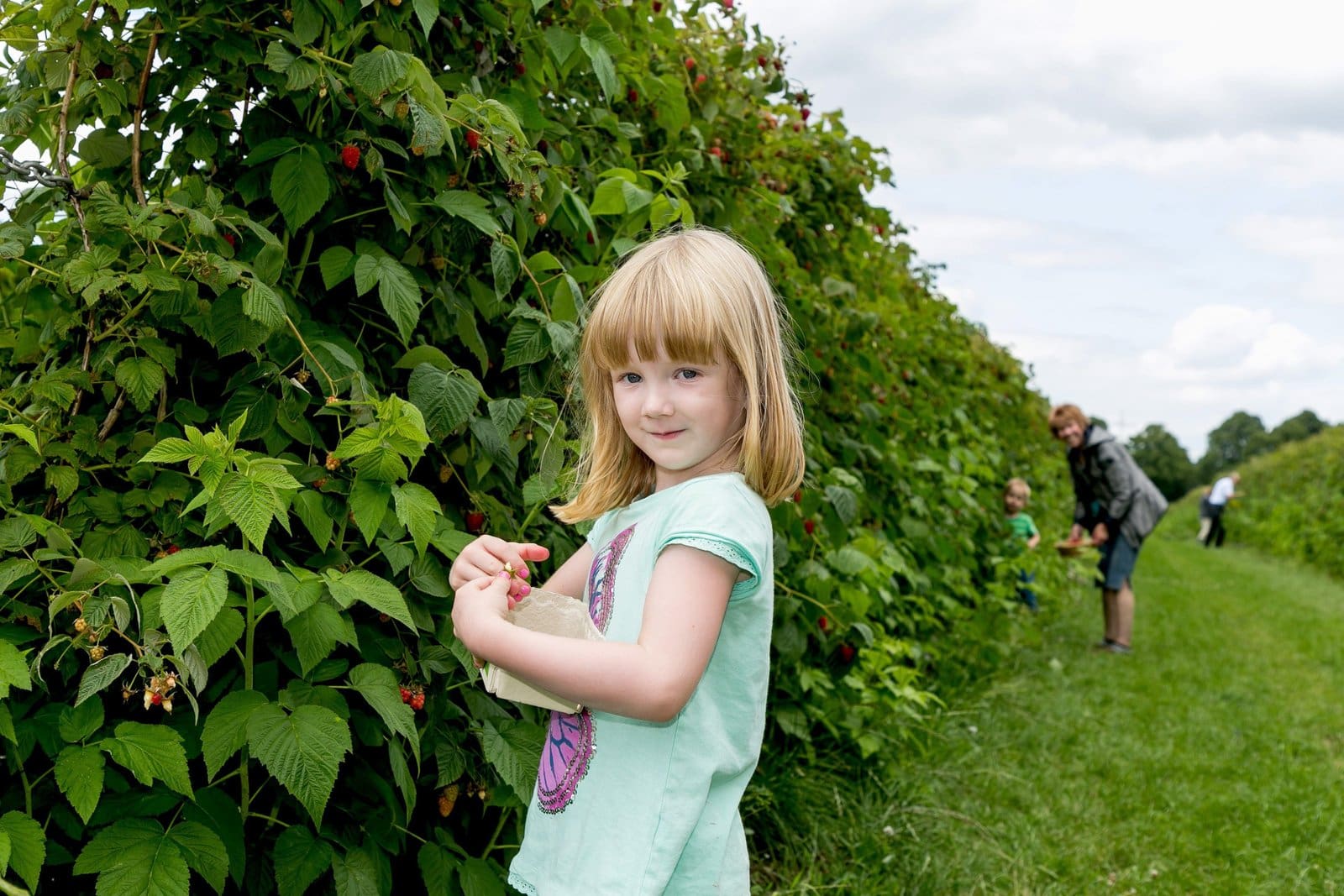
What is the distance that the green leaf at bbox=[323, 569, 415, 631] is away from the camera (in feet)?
4.80

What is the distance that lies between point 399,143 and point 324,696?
3.03ft

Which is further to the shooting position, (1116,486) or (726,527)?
(1116,486)

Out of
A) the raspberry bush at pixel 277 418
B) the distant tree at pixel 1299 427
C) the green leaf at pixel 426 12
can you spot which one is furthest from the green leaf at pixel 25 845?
the distant tree at pixel 1299 427

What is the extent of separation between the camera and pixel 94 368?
166cm

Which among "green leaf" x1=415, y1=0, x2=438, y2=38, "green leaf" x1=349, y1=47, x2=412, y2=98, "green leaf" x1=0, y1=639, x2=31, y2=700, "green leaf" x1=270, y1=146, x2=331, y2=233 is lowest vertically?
"green leaf" x1=0, y1=639, x2=31, y2=700

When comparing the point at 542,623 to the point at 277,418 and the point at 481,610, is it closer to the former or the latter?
the point at 481,610

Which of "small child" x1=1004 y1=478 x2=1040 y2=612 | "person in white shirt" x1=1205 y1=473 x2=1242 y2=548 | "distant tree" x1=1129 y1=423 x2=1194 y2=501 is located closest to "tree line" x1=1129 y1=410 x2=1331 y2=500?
→ "distant tree" x1=1129 y1=423 x2=1194 y2=501

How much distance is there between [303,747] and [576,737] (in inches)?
14.1

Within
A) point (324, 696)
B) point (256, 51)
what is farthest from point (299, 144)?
point (324, 696)

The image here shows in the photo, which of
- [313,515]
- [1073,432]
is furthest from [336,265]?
Answer: [1073,432]

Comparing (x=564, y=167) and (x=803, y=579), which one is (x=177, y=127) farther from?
(x=803, y=579)

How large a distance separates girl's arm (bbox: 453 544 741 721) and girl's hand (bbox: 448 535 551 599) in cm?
4

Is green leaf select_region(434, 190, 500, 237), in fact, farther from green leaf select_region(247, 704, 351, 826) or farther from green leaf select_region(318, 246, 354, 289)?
green leaf select_region(247, 704, 351, 826)

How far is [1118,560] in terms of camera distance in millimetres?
6895
